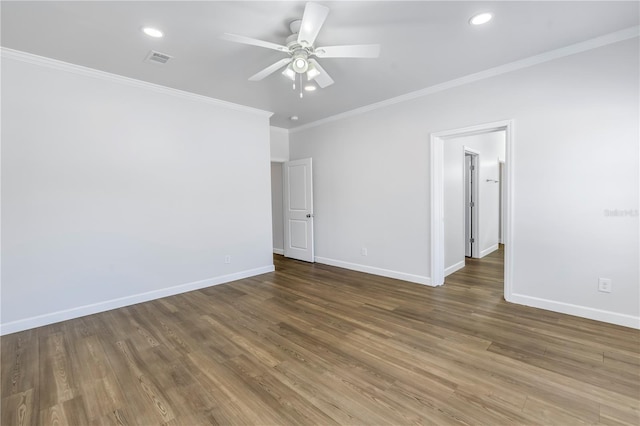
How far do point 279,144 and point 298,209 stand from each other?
1.42 m

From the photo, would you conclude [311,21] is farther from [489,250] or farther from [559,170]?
[489,250]

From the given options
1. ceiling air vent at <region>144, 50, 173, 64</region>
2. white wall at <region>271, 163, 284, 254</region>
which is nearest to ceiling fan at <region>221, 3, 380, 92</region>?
ceiling air vent at <region>144, 50, 173, 64</region>

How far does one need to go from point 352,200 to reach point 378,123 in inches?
52.6

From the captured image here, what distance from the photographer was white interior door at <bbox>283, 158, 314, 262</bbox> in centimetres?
570

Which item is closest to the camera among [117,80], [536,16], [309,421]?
[309,421]

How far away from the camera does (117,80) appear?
3.49 meters

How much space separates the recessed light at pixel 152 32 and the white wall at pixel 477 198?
154 inches

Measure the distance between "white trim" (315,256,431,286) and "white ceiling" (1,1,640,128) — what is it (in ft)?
8.89

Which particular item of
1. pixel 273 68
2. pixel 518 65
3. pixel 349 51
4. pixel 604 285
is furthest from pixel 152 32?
pixel 604 285

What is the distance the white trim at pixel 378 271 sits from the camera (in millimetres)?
4281

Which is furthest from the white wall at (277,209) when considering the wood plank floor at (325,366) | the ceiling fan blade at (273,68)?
the ceiling fan blade at (273,68)

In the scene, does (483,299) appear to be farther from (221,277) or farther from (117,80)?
(117,80)

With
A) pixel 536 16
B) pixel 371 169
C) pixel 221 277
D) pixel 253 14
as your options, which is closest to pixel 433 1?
pixel 536 16

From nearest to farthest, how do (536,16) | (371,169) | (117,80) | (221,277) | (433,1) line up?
1. (433,1)
2. (536,16)
3. (117,80)
4. (221,277)
5. (371,169)
